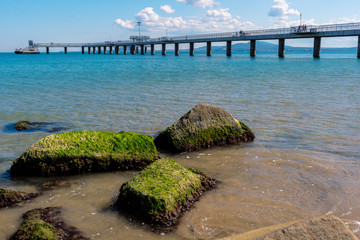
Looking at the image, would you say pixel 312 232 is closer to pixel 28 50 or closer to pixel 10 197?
pixel 10 197

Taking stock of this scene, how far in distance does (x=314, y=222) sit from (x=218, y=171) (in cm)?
351

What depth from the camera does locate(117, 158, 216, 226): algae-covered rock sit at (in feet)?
14.4

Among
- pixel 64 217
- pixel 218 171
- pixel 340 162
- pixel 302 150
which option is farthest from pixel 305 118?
pixel 64 217

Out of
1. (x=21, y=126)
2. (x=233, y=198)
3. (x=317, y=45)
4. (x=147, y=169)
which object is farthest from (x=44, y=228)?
(x=317, y=45)

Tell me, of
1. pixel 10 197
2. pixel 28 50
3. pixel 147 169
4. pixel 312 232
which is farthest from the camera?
pixel 28 50

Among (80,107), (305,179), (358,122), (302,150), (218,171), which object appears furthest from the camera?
(80,107)

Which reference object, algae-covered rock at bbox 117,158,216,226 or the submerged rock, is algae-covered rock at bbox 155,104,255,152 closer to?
algae-covered rock at bbox 117,158,216,226

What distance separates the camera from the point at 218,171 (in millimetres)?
6441

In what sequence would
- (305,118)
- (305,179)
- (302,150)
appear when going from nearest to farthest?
(305,179)
(302,150)
(305,118)

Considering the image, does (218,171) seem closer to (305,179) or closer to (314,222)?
(305,179)

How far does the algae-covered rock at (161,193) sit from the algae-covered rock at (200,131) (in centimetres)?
210

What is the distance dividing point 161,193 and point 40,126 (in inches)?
282

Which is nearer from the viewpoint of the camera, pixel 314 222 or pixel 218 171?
pixel 314 222

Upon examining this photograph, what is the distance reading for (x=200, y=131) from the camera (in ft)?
25.5
